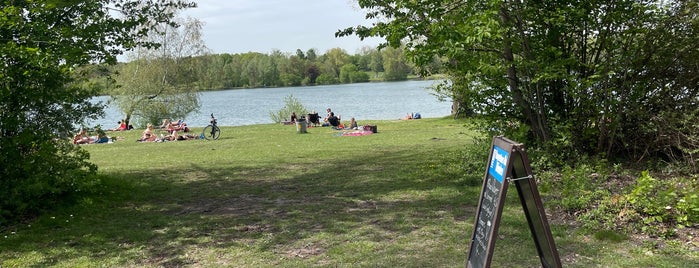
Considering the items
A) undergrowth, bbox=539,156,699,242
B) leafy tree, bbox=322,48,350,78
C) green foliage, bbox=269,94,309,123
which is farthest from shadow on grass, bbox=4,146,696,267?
leafy tree, bbox=322,48,350,78

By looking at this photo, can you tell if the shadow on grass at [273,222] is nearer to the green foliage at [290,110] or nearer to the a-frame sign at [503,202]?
the a-frame sign at [503,202]

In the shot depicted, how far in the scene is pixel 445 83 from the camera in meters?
11.1

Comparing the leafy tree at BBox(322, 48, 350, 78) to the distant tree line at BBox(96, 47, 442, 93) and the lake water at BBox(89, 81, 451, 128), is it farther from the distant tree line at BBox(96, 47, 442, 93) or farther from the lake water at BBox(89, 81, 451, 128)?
the lake water at BBox(89, 81, 451, 128)

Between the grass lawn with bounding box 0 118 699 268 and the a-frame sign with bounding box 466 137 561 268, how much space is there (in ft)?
3.26

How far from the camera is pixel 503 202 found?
12.0 feet

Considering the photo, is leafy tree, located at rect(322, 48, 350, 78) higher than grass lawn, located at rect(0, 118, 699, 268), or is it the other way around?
leafy tree, located at rect(322, 48, 350, 78)

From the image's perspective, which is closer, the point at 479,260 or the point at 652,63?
the point at 479,260

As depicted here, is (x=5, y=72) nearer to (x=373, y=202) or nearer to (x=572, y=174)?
(x=373, y=202)

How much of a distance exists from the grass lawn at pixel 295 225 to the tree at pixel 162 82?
26542mm

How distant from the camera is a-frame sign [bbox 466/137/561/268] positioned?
12.0 ft

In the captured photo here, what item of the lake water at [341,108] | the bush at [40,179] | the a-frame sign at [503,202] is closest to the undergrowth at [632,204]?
the a-frame sign at [503,202]

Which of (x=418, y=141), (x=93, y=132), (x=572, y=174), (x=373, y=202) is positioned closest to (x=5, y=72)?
(x=93, y=132)

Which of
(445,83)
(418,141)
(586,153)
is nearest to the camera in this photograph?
(586,153)

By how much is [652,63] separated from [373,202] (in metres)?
4.72
